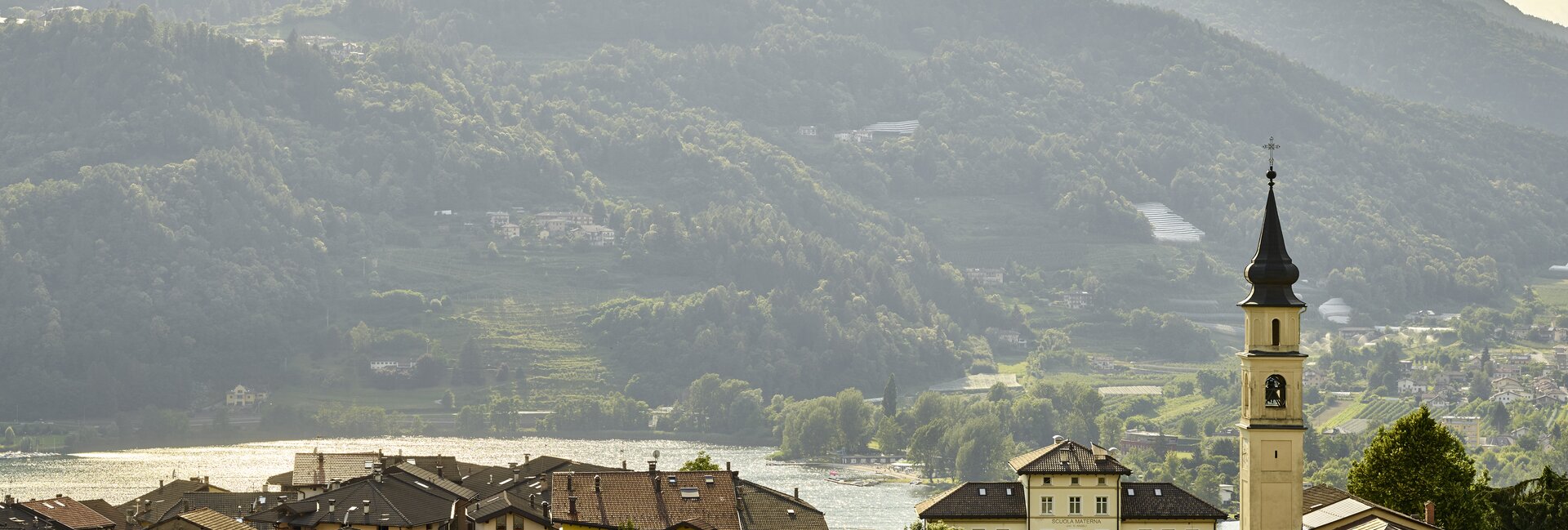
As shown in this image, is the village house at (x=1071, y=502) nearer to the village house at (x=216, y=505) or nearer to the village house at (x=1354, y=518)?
the village house at (x=1354, y=518)

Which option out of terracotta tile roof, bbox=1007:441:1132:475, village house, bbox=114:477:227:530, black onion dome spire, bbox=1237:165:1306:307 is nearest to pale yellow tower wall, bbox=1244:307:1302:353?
black onion dome spire, bbox=1237:165:1306:307

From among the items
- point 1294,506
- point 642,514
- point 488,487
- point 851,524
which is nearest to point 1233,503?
point 851,524

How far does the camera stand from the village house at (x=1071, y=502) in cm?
7188

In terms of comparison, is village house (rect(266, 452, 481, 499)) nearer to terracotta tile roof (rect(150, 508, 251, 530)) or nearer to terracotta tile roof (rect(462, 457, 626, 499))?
terracotta tile roof (rect(462, 457, 626, 499))

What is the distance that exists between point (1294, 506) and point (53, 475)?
5561 inches

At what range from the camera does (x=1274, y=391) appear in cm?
5672

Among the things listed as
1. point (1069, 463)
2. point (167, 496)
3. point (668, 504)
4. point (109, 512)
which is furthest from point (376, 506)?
point (167, 496)

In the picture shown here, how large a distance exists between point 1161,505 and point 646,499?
14593 millimetres

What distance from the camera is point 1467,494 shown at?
7425cm

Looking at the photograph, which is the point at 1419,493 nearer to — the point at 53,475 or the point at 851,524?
the point at 851,524

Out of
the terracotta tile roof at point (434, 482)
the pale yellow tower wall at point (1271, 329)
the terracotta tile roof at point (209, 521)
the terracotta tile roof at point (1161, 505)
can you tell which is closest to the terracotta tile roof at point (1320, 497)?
the terracotta tile roof at point (1161, 505)

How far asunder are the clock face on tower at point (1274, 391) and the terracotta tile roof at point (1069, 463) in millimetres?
15664

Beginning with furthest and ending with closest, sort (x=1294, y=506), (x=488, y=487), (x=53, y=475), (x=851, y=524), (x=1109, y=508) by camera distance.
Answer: (x=53, y=475) → (x=851, y=524) → (x=488, y=487) → (x=1109, y=508) → (x=1294, y=506)

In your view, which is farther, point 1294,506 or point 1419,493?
point 1419,493
